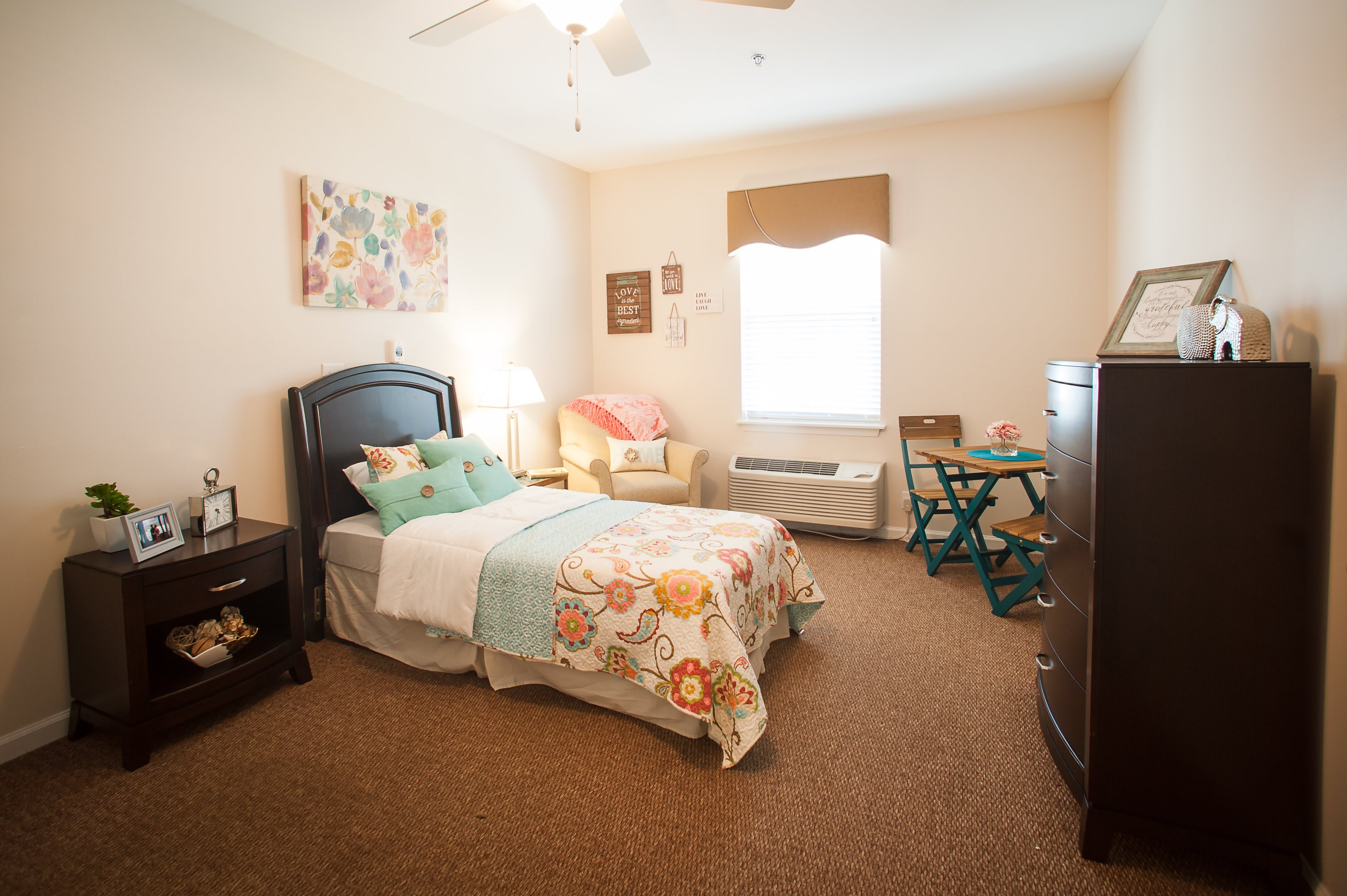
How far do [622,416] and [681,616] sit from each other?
2.65 meters

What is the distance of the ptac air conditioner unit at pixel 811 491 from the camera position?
4.34m

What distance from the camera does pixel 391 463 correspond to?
3.07 metres

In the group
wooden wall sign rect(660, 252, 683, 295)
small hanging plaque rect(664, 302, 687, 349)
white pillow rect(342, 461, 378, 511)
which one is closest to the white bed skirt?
white pillow rect(342, 461, 378, 511)

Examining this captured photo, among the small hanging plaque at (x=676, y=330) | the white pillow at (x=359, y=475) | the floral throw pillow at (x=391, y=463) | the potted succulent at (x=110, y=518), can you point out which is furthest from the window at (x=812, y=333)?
the potted succulent at (x=110, y=518)

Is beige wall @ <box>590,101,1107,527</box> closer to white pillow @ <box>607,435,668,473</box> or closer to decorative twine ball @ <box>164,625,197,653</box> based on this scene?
white pillow @ <box>607,435,668,473</box>

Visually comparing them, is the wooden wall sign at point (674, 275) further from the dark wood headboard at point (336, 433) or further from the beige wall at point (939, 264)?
the dark wood headboard at point (336, 433)

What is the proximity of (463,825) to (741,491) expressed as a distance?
3187 mm

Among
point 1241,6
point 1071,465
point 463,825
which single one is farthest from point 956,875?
point 1241,6

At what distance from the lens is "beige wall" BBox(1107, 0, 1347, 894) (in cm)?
145

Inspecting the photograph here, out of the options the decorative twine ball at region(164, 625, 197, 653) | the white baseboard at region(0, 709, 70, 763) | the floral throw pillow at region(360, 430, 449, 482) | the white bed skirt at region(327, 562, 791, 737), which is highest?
the floral throw pillow at region(360, 430, 449, 482)

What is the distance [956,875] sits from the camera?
1613mm

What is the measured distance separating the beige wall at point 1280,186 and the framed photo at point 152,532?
10.1 feet

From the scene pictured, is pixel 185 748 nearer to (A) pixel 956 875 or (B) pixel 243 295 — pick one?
(B) pixel 243 295

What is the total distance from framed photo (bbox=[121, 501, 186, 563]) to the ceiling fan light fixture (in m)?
2.07
